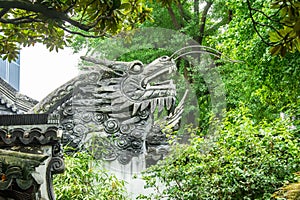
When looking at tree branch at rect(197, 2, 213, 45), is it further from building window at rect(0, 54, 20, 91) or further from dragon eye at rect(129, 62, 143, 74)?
dragon eye at rect(129, 62, 143, 74)

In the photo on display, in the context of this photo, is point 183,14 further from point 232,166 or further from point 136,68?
point 232,166

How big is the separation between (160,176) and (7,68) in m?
3.81

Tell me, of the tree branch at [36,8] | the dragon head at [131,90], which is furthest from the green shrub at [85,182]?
the tree branch at [36,8]

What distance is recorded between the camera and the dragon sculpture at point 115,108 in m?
6.23

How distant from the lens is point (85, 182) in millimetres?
5441

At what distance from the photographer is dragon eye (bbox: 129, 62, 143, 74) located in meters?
6.60

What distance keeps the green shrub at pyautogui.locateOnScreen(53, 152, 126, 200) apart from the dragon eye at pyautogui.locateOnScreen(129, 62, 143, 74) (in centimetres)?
122

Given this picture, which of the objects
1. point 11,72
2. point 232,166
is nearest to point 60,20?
point 232,166

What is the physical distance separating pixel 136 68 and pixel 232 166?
1.82 metres

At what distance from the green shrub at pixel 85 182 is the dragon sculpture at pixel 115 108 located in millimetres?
Result: 393

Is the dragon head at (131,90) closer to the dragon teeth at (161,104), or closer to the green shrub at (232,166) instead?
the dragon teeth at (161,104)

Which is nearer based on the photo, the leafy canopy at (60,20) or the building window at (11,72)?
the leafy canopy at (60,20)

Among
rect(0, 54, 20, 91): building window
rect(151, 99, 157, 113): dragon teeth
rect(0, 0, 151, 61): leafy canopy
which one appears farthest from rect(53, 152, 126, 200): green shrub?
rect(0, 54, 20, 91): building window

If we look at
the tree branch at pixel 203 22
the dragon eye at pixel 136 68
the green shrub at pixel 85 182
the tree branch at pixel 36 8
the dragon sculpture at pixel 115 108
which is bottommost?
the green shrub at pixel 85 182
